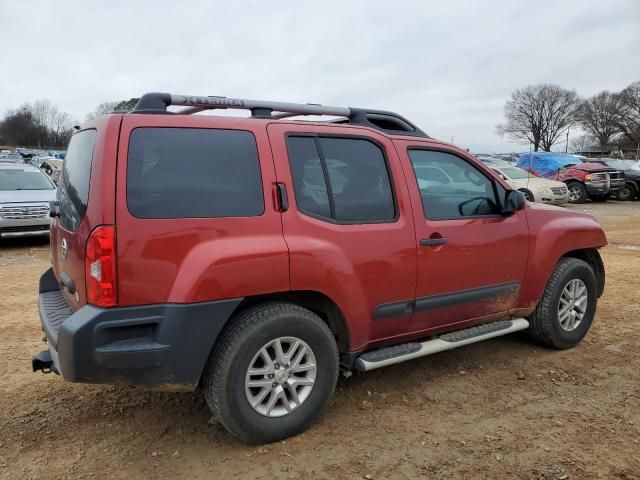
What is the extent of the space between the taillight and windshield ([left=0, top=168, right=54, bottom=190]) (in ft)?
31.7

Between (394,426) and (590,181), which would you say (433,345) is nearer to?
(394,426)

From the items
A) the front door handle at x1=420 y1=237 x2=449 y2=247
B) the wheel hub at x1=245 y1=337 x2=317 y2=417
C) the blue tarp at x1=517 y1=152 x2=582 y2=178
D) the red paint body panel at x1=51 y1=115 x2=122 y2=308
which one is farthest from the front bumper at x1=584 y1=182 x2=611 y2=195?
the red paint body panel at x1=51 y1=115 x2=122 y2=308

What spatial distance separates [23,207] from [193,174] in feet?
28.4

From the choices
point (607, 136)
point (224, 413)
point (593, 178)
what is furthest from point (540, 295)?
point (607, 136)

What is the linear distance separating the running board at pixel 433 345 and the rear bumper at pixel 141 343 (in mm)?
1040

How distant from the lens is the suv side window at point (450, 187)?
3836 mm

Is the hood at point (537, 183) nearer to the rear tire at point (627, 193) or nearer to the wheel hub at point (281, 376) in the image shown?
the rear tire at point (627, 193)

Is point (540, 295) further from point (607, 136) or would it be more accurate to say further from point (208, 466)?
point (607, 136)

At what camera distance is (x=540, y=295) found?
448 cm

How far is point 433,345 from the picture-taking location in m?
3.79

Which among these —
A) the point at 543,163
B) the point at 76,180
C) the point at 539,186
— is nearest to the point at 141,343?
the point at 76,180

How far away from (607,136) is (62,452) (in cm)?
9383

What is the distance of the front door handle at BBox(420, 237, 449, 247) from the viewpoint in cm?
366

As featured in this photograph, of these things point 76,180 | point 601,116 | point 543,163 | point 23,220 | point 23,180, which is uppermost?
point 601,116
